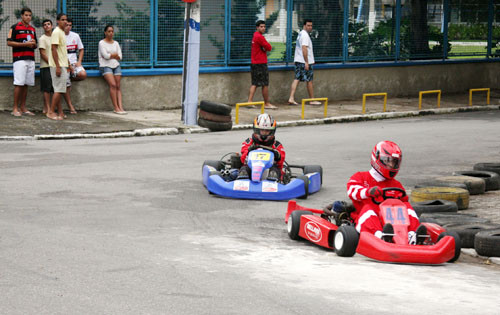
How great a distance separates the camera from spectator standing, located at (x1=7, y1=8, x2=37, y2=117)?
666 inches

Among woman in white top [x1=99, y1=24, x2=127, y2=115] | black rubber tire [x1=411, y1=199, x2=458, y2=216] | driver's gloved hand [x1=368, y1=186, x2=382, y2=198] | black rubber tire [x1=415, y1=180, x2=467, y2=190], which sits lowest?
black rubber tire [x1=411, y1=199, x2=458, y2=216]

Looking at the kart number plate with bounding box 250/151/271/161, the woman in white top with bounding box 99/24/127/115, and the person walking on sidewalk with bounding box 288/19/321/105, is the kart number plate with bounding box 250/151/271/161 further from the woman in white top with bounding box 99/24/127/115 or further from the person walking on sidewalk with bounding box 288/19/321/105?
the person walking on sidewalk with bounding box 288/19/321/105

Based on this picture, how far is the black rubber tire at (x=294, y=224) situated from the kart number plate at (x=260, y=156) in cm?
239

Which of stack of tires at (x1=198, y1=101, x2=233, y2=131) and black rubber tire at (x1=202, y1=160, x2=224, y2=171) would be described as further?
stack of tires at (x1=198, y1=101, x2=233, y2=131)

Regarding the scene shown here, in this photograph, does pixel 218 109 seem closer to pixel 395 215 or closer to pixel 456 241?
pixel 395 215

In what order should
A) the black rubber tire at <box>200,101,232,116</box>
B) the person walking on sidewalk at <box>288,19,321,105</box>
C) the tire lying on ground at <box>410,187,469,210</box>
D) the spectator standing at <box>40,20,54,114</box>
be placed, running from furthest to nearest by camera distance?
the person walking on sidewalk at <box>288,19,321,105</box>, the black rubber tire at <box>200,101,232,116</box>, the spectator standing at <box>40,20,54,114</box>, the tire lying on ground at <box>410,187,469,210</box>

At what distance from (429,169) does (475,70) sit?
49.6ft

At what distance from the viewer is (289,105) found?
21969 mm

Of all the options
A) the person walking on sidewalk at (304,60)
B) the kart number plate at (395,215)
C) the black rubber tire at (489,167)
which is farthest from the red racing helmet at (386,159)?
the person walking on sidewalk at (304,60)

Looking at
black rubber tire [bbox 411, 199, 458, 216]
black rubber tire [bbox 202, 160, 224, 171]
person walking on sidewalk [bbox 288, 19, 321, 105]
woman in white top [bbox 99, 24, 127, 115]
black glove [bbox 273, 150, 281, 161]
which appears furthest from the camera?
person walking on sidewalk [bbox 288, 19, 321, 105]

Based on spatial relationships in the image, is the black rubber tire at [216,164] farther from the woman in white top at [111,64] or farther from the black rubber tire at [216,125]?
the woman in white top at [111,64]

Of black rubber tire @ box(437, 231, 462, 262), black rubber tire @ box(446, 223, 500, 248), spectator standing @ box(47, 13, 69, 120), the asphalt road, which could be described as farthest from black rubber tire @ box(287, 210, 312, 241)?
spectator standing @ box(47, 13, 69, 120)

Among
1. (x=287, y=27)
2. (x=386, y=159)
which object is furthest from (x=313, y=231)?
(x=287, y=27)

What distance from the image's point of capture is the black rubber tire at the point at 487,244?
8102 mm
